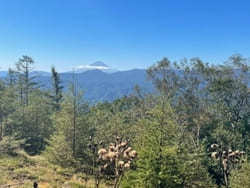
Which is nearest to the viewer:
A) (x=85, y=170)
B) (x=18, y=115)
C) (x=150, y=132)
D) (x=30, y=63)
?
(x=150, y=132)

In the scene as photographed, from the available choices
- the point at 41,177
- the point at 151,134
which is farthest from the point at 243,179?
the point at 41,177

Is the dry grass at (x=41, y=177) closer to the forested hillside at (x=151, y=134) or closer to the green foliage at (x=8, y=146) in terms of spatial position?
the forested hillside at (x=151, y=134)

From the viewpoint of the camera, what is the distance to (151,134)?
10.3 m

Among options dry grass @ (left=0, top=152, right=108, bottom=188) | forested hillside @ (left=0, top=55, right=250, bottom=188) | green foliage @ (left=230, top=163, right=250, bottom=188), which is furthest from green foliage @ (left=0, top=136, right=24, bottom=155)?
green foliage @ (left=230, top=163, right=250, bottom=188)

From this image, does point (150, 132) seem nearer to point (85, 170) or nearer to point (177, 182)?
point (177, 182)

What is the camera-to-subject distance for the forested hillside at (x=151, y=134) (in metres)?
10.1

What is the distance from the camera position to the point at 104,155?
22.4 ft

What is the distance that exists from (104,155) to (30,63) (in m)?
40.0

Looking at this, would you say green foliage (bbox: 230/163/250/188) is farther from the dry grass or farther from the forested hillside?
the dry grass

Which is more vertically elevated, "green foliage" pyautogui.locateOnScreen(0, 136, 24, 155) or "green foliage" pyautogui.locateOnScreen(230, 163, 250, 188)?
"green foliage" pyautogui.locateOnScreen(230, 163, 250, 188)

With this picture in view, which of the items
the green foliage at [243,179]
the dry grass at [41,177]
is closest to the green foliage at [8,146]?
the dry grass at [41,177]

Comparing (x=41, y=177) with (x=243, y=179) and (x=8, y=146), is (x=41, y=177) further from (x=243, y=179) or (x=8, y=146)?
(x=243, y=179)

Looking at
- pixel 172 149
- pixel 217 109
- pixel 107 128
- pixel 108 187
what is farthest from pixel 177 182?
pixel 217 109

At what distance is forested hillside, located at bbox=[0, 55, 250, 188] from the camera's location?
10.1 metres
